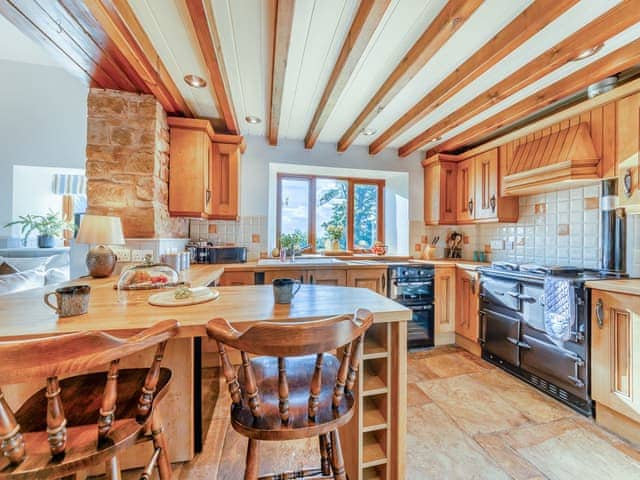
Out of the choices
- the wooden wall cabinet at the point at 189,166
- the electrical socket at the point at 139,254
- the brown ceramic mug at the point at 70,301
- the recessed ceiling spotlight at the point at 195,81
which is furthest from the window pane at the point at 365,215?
the brown ceramic mug at the point at 70,301

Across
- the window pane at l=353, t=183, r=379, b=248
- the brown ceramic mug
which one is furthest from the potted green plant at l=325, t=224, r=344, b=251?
the brown ceramic mug

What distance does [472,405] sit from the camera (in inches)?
75.3

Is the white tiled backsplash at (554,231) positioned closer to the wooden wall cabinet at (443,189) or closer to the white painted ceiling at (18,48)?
the wooden wall cabinet at (443,189)

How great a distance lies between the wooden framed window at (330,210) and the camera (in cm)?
363

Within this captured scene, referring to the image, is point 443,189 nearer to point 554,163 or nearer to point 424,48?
point 554,163

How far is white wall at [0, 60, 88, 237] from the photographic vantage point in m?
4.39

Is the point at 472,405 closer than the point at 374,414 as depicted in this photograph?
No

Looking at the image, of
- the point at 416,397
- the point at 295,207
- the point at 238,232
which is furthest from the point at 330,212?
the point at 416,397

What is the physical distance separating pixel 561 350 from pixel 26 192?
7.44 metres

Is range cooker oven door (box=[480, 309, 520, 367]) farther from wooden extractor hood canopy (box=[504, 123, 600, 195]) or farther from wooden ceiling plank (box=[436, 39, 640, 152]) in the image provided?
wooden ceiling plank (box=[436, 39, 640, 152])

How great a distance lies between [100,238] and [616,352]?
3.32m

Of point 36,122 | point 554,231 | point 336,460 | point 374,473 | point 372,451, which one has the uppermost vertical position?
point 36,122

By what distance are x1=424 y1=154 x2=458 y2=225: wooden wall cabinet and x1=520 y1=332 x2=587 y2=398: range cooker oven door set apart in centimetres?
167

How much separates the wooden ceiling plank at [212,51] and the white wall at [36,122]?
159 inches
